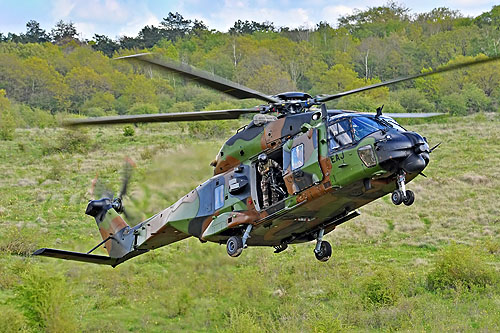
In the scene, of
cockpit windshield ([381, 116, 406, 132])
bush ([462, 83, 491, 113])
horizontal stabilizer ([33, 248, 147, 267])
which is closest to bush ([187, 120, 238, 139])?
bush ([462, 83, 491, 113])

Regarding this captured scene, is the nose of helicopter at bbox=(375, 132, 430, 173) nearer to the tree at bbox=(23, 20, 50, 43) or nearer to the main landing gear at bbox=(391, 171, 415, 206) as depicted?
the main landing gear at bbox=(391, 171, 415, 206)

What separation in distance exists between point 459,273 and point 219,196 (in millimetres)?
15486

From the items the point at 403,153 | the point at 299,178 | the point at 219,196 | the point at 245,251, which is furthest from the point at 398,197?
the point at 245,251

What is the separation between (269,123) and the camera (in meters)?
16.3

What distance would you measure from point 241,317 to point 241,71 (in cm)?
6600

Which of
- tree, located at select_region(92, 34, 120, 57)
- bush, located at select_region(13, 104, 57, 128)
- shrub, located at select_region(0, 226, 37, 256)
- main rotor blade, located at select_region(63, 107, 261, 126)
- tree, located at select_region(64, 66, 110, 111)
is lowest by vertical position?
shrub, located at select_region(0, 226, 37, 256)

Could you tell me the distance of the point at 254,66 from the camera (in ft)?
293

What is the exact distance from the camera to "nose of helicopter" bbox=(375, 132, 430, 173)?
44.8 feet

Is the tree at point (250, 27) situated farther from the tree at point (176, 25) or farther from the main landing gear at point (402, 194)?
the main landing gear at point (402, 194)

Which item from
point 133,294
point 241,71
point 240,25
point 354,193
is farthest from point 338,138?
point 240,25

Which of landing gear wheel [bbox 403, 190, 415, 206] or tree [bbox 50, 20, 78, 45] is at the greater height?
tree [bbox 50, 20, 78, 45]

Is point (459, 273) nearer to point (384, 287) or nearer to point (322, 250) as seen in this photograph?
point (384, 287)

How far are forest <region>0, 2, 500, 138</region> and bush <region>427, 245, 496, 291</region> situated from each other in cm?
3358

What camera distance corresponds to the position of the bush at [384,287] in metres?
27.2
